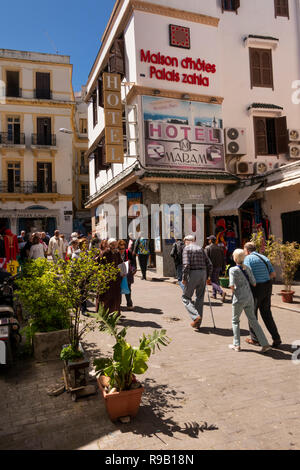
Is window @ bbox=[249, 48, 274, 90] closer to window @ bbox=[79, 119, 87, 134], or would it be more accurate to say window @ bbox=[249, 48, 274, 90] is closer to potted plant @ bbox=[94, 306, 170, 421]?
potted plant @ bbox=[94, 306, 170, 421]

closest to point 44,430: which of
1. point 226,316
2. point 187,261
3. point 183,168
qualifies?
point 187,261

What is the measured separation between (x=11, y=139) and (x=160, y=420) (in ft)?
92.9

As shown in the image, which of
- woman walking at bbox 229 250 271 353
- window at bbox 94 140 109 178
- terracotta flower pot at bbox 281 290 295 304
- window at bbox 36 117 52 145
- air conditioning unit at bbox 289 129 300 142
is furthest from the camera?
window at bbox 36 117 52 145

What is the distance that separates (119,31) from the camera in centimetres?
1619

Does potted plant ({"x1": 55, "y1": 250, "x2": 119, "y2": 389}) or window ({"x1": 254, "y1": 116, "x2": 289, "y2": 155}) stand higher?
window ({"x1": 254, "y1": 116, "x2": 289, "y2": 155})

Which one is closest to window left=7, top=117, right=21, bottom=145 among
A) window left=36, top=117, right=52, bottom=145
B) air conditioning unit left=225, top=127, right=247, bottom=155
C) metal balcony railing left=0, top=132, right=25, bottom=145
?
metal balcony railing left=0, top=132, right=25, bottom=145

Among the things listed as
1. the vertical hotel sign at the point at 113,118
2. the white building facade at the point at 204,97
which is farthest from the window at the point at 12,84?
the vertical hotel sign at the point at 113,118

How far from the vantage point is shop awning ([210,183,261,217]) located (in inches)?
538

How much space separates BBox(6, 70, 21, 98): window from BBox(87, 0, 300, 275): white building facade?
44.4 feet

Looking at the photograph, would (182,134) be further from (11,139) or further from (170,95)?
(11,139)

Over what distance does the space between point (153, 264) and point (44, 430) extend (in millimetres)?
13251

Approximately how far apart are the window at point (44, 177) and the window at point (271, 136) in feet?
59.1

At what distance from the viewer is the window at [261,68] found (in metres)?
16.6

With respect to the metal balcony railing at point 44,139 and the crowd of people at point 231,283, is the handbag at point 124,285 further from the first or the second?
the metal balcony railing at point 44,139
